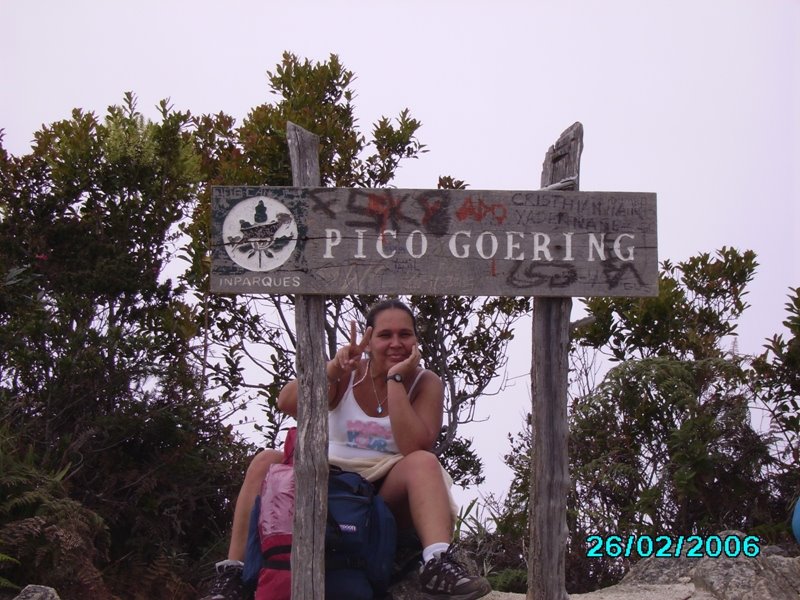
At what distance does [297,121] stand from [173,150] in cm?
98

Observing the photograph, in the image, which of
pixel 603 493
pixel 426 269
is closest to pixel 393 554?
pixel 426 269

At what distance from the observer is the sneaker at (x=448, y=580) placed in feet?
14.8

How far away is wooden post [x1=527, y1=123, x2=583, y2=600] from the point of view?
15.5 ft

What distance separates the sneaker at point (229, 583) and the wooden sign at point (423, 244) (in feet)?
4.41

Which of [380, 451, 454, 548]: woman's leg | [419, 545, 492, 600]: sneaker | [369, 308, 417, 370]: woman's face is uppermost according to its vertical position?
[369, 308, 417, 370]: woman's face

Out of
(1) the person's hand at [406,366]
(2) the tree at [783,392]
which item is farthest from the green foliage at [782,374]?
(1) the person's hand at [406,366]

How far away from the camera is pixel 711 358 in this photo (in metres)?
7.96

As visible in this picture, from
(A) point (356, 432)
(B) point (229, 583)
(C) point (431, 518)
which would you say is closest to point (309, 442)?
(A) point (356, 432)

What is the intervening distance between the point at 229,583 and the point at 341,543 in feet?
1.97
